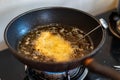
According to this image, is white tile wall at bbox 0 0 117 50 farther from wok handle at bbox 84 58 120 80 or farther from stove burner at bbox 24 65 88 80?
wok handle at bbox 84 58 120 80

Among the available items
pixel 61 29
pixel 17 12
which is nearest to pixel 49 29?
pixel 61 29

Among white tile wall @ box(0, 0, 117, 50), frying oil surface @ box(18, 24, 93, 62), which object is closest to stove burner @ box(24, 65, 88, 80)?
frying oil surface @ box(18, 24, 93, 62)

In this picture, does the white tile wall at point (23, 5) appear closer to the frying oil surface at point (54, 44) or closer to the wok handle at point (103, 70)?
the frying oil surface at point (54, 44)

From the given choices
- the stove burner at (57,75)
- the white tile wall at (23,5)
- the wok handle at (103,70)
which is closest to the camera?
the wok handle at (103,70)

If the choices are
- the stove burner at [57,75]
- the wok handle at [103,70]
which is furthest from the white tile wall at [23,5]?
the wok handle at [103,70]

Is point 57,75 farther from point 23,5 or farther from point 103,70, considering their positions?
point 23,5

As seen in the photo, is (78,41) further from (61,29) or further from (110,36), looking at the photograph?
(110,36)
